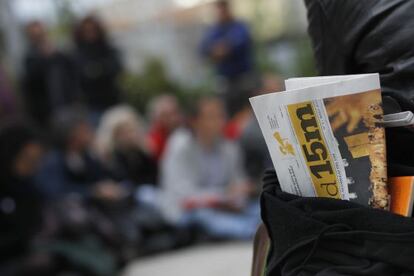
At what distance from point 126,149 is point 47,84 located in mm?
1403

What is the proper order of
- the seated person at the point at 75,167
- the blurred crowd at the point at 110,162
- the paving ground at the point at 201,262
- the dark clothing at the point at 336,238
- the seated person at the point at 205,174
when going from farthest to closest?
1. the seated person at the point at 205,174
2. the seated person at the point at 75,167
3. the paving ground at the point at 201,262
4. the blurred crowd at the point at 110,162
5. the dark clothing at the point at 336,238

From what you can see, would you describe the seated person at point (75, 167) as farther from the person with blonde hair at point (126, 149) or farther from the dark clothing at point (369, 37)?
the dark clothing at point (369, 37)

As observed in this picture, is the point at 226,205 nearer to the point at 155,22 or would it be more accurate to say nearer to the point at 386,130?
the point at 386,130

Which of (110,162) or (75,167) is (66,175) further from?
(110,162)

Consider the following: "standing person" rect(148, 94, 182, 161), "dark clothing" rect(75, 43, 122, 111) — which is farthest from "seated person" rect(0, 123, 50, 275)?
"dark clothing" rect(75, 43, 122, 111)

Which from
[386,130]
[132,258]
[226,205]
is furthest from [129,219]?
[386,130]

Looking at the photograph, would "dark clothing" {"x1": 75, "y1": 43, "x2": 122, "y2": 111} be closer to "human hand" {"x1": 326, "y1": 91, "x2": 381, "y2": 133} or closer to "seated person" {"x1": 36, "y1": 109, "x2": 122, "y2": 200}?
"seated person" {"x1": 36, "y1": 109, "x2": 122, "y2": 200}

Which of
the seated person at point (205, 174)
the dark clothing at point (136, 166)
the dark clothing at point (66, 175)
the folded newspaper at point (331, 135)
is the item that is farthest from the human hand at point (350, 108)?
the dark clothing at point (136, 166)

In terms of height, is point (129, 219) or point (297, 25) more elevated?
point (297, 25)

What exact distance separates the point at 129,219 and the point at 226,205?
78 centimetres

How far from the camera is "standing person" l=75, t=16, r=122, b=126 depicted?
6648mm

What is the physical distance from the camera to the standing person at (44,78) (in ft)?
21.7

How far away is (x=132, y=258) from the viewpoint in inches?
200

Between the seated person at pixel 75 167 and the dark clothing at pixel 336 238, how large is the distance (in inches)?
148
